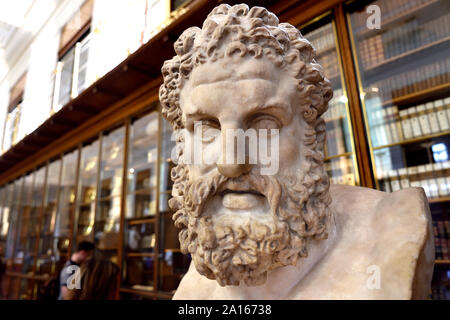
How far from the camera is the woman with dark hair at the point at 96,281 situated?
1.27 m

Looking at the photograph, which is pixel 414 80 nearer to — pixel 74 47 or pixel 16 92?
pixel 74 47

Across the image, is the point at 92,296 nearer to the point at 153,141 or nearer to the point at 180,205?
the point at 180,205

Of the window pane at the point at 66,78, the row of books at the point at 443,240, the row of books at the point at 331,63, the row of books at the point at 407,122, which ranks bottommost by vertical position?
the row of books at the point at 443,240

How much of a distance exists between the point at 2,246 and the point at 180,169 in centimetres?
613

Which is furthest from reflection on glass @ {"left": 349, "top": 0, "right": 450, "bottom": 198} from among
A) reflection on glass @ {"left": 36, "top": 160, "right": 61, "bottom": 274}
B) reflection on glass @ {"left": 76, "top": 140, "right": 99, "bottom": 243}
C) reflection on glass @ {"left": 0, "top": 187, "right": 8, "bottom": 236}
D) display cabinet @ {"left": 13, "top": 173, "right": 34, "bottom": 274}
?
reflection on glass @ {"left": 0, "top": 187, "right": 8, "bottom": 236}

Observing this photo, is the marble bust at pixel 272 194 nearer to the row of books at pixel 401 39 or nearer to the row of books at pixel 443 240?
the row of books at pixel 443 240

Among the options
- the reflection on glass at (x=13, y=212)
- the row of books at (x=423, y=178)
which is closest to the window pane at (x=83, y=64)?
the row of books at (x=423, y=178)

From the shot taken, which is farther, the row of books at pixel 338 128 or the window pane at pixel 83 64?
the window pane at pixel 83 64

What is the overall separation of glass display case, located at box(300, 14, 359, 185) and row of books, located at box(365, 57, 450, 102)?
0.20 m

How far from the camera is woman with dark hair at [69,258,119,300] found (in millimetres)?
1270

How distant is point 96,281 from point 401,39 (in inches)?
87.5

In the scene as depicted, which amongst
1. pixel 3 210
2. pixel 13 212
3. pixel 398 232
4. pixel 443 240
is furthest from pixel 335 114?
pixel 3 210

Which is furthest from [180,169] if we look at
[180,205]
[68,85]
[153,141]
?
[68,85]

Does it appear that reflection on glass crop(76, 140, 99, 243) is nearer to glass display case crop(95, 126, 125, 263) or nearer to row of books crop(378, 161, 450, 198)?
glass display case crop(95, 126, 125, 263)
